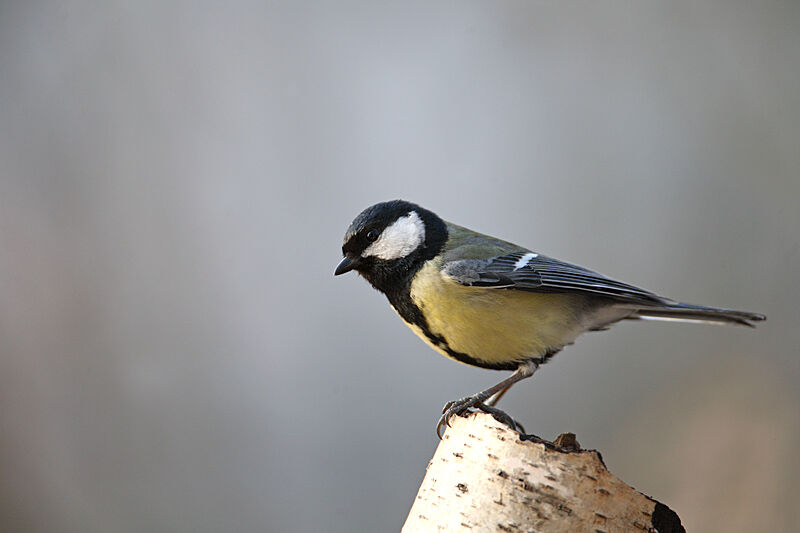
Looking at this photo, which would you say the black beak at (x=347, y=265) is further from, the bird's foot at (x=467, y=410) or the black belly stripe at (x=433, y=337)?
the bird's foot at (x=467, y=410)

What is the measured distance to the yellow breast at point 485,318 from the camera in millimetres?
1028

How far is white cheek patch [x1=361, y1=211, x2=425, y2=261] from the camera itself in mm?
1089

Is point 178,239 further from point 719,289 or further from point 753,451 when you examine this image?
point 753,451

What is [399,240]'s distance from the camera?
43.4 inches

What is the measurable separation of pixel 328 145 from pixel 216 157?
0.98 ft

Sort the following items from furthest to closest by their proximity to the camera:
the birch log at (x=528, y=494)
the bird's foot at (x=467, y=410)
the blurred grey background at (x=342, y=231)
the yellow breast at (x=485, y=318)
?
the blurred grey background at (x=342, y=231) < the yellow breast at (x=485, y=318) < the bird's foot at (x=467, y=410) < the birch log at (x=528, y=494)

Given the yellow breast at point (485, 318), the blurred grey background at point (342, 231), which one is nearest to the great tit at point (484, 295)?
the yellow breast at point (485, 318)

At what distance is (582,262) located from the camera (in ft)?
5.79

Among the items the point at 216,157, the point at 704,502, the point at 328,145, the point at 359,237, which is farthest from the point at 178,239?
the point at 704,502

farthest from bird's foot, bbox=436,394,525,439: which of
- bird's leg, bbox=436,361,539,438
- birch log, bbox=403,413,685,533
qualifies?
birch log, bbox=403,413,685,533

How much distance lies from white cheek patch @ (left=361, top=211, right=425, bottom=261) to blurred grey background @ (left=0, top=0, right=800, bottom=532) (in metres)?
0.65

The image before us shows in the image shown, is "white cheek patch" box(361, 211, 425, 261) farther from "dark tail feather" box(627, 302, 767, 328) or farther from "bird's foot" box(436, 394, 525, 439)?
"dark tail feather" box(627, 302, 767, 328)

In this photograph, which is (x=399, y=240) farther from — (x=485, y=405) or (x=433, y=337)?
(x=485, y=405)

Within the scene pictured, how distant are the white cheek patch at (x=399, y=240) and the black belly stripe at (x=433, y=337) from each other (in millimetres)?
66
